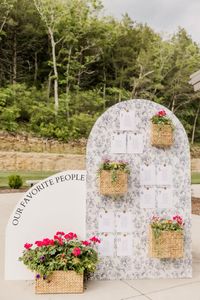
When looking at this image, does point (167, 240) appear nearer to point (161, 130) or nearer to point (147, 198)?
point (147, 198)

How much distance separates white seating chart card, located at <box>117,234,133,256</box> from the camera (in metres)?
4.58

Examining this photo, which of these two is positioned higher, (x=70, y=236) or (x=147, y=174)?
(x=147, y=174)

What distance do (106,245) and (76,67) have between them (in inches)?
1170

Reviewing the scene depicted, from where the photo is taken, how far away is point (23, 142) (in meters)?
24.7

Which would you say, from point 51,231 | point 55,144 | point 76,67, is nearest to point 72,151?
point 55,144

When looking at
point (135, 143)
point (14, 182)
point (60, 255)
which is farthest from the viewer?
point (14, 182)

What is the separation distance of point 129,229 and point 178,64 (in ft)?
114

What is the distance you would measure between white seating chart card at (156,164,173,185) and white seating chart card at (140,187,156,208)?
0.15m

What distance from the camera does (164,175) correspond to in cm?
465

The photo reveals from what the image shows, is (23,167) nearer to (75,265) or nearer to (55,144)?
(55,144)

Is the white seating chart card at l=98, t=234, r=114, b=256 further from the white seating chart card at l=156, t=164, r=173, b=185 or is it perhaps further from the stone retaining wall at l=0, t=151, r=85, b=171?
the stone retaining wall at l=0, t=151, r=85, b=171

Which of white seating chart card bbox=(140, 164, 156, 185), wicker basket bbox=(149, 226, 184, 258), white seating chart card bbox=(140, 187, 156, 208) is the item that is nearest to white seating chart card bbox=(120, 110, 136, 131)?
white seating chart card bbox=(140, 164, 156, 185)

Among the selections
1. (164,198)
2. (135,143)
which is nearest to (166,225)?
(164,198)

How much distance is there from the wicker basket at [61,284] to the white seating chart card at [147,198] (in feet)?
3.94
